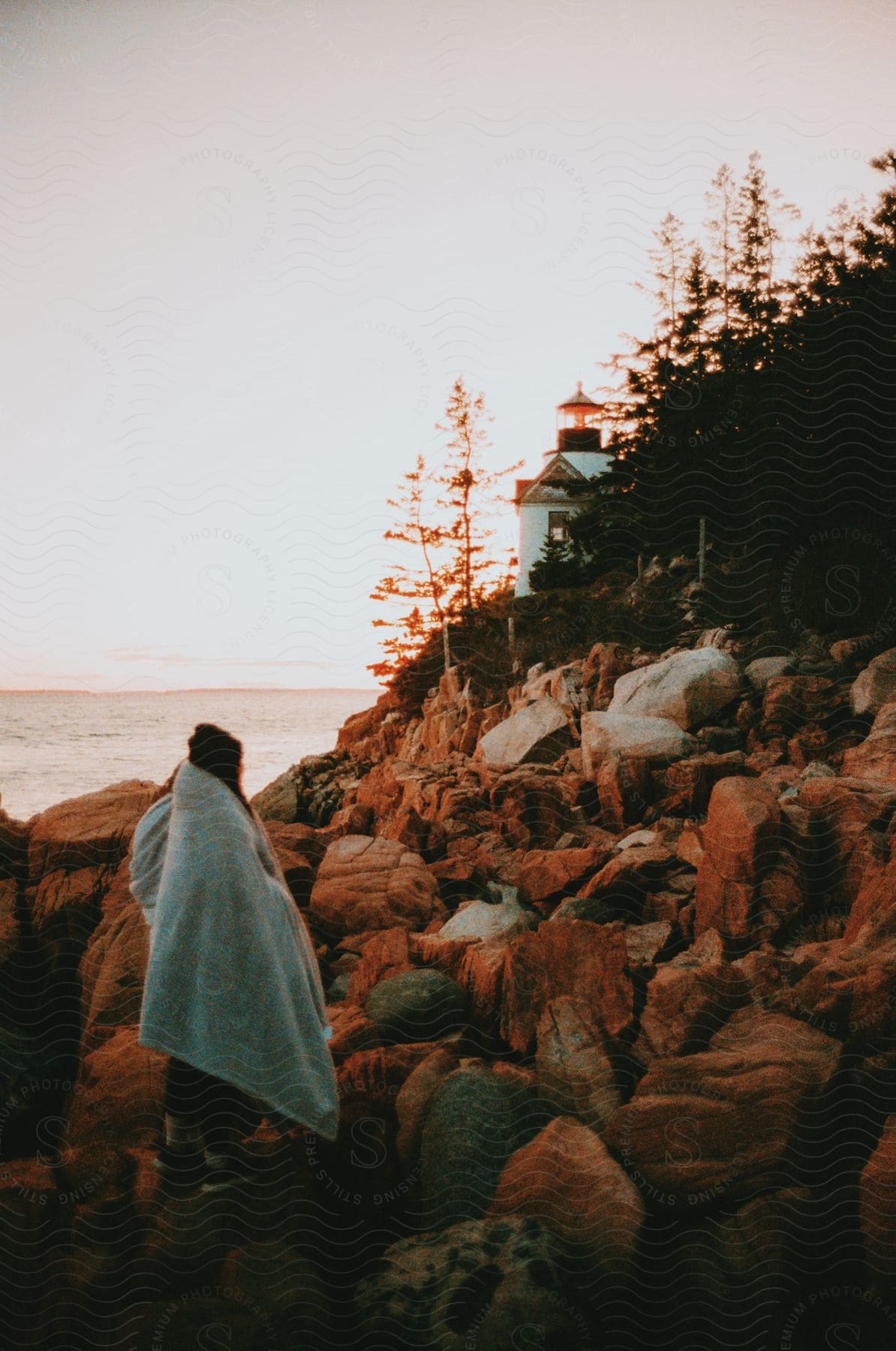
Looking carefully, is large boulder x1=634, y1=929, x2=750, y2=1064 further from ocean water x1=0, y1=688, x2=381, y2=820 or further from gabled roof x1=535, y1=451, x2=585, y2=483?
gabled roof x1=535, y1=451, x2=585, y2=483

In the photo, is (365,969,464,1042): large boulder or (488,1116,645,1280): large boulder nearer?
(488,1116,645,1280): large boulder

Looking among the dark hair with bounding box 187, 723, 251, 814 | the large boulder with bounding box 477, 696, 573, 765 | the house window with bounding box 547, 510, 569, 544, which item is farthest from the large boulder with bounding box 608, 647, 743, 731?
the house window with bounding box 547, 510, 569, 544

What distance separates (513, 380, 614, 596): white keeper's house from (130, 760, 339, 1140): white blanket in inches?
1019

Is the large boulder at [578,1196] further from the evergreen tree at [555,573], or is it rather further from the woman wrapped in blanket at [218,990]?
the evergreen tree at [555,573]

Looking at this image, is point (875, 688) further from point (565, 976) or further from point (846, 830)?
point (565, 976)

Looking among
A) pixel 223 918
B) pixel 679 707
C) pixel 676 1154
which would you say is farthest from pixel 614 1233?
pixel 679 707

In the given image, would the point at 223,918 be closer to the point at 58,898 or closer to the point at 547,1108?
the point at 547,1108

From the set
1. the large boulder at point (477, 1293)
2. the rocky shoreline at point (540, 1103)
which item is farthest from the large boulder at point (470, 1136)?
the large boulder at point (477, 1293)

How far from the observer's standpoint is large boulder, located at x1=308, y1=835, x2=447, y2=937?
5.68 m

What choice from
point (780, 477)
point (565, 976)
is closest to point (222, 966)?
point (565, 976)

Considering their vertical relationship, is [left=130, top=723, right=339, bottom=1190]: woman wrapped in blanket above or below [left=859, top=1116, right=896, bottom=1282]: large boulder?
above

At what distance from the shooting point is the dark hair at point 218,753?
3.30m

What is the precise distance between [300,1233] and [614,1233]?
1.02 metres

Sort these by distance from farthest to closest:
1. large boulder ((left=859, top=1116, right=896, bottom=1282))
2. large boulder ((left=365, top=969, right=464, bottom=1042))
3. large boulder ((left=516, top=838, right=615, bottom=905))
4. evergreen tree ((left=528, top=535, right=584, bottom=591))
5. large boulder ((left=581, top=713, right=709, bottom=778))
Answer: evergreen tree ((left=528, top=535, right=584, bottom=591)) → large boulder ((left=581, top=713, right=709, bottom=778)) → large boulder ((left=516, top=838, right=615, bottom=905)) → large boulder ((left=365, top=969, right=464, bottom=1042)) → large boulder ((left=859, top=1116, right=896, bottom=1282))
